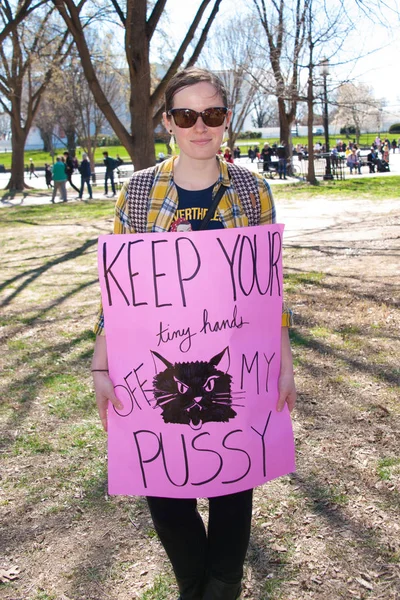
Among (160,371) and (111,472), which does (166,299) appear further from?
(111,472)

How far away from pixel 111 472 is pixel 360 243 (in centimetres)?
782

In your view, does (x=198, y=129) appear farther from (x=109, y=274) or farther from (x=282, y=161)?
(x=282, y=161)

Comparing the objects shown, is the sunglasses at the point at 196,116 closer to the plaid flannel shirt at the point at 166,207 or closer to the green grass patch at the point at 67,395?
the plaid flannel shirt at the point at 166,207

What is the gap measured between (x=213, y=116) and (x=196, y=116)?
0.05m

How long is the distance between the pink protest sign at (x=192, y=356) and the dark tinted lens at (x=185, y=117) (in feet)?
1.22

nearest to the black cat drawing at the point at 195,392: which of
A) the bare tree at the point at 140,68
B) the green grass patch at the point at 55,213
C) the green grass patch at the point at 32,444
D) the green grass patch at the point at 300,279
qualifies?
the green grass patch at the point at 32,444

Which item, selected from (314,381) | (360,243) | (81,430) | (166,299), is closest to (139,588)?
(166,299)


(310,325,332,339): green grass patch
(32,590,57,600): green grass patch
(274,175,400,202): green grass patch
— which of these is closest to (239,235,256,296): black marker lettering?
(32,590,57,600): green grass patch

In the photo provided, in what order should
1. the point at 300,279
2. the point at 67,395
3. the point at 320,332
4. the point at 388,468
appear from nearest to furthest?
the point at 388,468 → the point at 67,395 → the point at 320,332 → the point at 300,279

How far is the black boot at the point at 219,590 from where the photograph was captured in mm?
1902

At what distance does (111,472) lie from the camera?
1945 millimetres

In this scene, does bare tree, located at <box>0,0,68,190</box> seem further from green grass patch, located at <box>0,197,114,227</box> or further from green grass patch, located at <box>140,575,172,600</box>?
green grass patch, located at <box>140,575,172,600</box>

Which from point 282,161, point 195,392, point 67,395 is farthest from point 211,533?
point 282,161

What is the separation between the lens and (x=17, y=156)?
26078mm
